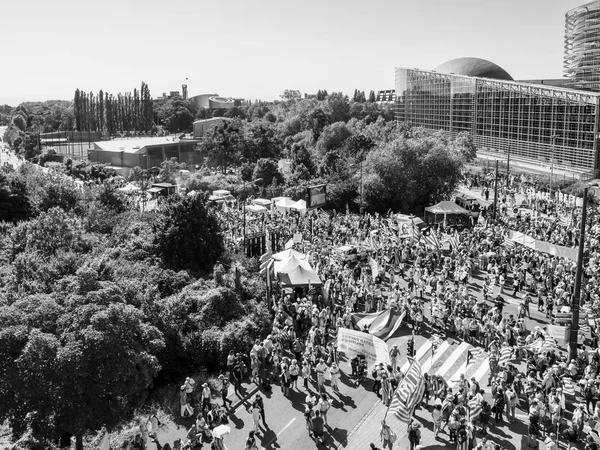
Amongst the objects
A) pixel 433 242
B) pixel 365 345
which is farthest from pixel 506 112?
pixel 365 345

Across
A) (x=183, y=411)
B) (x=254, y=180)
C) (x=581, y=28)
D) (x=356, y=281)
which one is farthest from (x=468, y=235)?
(x=581, y=28)

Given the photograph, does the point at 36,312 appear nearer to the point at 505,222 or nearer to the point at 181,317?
the point at 181,317

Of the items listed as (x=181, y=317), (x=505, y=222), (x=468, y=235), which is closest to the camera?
(x=181, y=317)

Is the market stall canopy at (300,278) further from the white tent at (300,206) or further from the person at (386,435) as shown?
the white tent at (300,206)

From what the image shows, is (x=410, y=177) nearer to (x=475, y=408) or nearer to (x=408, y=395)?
(x=475, y=408)

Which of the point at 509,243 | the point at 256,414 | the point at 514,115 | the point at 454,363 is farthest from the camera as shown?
the point at 514,115

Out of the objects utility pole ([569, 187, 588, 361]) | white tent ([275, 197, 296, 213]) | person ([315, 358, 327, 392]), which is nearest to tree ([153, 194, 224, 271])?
person ([315, 358, 327, 392])

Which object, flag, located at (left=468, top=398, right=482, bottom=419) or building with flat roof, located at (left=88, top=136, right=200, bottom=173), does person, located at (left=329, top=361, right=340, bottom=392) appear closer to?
flag, located at (left=468, top=398, right=482, bottom=419)
